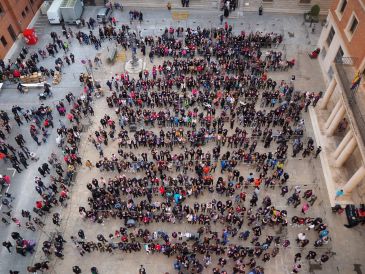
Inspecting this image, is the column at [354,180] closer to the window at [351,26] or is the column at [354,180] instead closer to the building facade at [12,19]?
the window at [351,26]

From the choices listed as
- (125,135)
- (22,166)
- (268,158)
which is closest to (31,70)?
(22,166)

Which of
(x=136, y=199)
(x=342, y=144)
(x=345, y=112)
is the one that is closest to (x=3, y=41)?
(x=136, y=199)

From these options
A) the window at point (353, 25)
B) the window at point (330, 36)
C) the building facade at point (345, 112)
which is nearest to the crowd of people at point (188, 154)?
the building facade at point (345, 112)

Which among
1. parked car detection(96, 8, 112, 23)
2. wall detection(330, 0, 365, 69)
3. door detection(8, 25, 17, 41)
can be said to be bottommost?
wall detection(330, 0, 365, 69)

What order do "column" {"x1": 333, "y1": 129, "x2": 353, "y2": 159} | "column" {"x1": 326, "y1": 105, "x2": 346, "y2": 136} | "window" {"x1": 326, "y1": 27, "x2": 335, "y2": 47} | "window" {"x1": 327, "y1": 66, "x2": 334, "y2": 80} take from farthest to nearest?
"window" {"x1": 326, "y1": 27, "x2": 335, "y2": 47}, "window" {"x1": 327, "y1": 66, "x2": 334, "y2": 80}, "column" {"x1": 326, "y1": 105, "x2": 346, "y2": 136}, "column" {"x1": 333, "y1": 129, "x2": 353, "y2": 159}

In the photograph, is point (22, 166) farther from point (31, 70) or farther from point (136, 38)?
point (136, 38)

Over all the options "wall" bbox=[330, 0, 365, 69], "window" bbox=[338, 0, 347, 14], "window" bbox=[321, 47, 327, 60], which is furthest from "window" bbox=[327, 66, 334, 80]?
"window" bbox=[338, 0, 347, 14]

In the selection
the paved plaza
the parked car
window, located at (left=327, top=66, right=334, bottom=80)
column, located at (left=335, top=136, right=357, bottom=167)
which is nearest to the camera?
the paved plaza

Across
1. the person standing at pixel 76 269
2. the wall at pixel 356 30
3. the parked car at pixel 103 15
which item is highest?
the parked car at pixel 103 15

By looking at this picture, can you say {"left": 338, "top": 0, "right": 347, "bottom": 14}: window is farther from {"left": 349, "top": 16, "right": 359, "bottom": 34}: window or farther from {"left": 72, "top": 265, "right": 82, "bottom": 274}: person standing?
{"left": 72, "top": 265, "right": 82, "bottom": 274}: person standing
